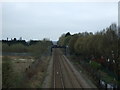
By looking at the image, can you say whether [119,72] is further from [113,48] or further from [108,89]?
[108,89]

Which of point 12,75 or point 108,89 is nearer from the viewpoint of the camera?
point 12,75

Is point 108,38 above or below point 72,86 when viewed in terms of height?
above

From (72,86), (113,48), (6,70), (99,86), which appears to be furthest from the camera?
(113,48)

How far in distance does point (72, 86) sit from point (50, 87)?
2123 mm

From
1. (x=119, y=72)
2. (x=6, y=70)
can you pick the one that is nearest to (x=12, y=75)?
(x=6, y=70)

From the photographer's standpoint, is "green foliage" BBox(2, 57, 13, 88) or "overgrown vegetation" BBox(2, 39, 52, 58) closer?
"green foliage" BBox(2, 57, 13, 88)

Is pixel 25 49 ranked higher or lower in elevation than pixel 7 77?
higher

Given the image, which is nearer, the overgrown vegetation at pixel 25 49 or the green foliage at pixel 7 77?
the green foliage at pixel 7 77

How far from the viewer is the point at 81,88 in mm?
24734

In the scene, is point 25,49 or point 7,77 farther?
point 25,49

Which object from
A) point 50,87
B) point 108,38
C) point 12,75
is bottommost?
point 50,87

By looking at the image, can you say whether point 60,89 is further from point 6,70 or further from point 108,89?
point 6,70

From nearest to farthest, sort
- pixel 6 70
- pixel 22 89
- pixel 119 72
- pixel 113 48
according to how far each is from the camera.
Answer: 1. pixel 6 70
2. pixel 22 89
3. pixel 119 72
4. pixel 113 48

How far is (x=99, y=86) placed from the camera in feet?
79.8
